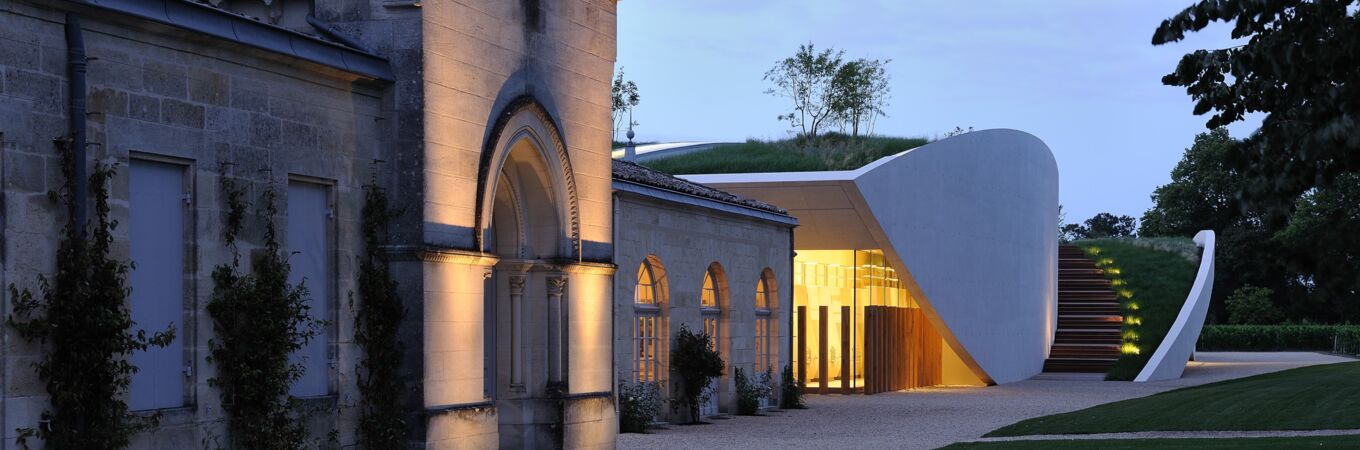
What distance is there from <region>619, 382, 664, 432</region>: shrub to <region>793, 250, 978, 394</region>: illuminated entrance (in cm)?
796

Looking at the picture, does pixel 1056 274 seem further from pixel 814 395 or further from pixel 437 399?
pixel 437 399

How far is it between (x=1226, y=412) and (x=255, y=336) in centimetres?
1464

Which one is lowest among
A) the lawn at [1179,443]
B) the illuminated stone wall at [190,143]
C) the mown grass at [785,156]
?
the lawn at [1179,443]

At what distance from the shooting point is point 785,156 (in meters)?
32.2

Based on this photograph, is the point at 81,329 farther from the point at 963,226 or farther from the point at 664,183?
the point at 963,226

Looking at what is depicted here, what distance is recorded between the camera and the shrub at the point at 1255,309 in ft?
218

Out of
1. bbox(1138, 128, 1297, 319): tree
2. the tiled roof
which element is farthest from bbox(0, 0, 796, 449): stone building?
bbox(1138, 128, 1297, 319): tree

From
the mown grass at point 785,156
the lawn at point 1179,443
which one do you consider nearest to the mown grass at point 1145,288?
the mown grass at point 785,156

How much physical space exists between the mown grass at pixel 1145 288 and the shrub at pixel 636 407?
716 inches

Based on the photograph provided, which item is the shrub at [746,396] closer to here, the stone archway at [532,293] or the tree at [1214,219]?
the stone archway at [532,293]

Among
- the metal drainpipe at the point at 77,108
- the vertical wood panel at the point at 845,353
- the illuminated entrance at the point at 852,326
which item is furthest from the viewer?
the illuminated entrance at the point at 852,326

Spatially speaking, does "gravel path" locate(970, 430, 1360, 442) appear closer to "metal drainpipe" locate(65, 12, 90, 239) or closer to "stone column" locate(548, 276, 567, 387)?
"stone column" locate(548, 276, 567, 387)

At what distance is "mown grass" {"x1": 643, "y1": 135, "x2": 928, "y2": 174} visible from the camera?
1206 inches

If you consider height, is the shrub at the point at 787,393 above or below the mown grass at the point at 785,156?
below
